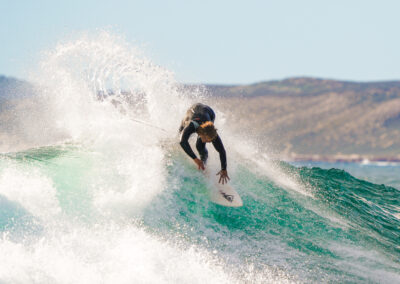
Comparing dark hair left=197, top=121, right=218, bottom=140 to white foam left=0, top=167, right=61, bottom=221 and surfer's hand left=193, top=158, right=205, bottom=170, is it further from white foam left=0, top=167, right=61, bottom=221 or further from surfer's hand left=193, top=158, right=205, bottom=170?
white foam left=0, top=167, right=61, bottom=221

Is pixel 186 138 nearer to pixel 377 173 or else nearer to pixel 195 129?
pixel 195 129

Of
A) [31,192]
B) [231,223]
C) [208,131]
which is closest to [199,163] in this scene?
[208,131]

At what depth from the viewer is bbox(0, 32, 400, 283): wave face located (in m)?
6.41

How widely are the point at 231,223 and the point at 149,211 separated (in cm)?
135

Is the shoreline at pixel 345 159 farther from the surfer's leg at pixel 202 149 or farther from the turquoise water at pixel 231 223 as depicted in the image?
the surfer's leg at pixel 202 149

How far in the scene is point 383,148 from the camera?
192 meters

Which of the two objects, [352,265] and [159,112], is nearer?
[352,265]

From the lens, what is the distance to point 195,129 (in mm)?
7914

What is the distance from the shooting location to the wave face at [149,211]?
6410mm

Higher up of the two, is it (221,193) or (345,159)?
(221,193)

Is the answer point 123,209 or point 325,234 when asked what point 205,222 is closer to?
point 123,209

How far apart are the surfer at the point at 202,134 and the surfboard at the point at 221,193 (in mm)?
106

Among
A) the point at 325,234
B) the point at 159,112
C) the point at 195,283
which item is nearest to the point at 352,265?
the point at 325,234

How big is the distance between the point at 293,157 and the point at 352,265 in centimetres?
17347
